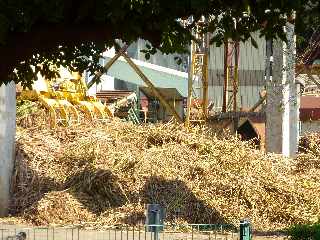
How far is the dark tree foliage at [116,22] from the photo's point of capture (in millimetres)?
6484

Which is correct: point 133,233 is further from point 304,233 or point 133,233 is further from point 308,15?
point 308,15

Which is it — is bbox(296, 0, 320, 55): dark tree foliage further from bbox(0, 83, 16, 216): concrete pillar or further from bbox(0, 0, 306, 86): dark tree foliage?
bbox(0, 83, 16, 216): concrete pillar

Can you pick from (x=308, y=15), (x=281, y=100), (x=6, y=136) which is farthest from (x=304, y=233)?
(x=281, y=100)

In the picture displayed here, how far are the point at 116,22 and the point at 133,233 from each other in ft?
18.9

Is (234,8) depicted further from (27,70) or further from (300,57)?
(300,57)

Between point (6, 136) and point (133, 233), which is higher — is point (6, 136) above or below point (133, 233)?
above

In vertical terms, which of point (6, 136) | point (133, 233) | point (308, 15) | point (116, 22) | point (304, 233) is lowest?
point (133, 233)

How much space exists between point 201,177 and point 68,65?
833 cm

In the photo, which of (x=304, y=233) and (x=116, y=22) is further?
(x=304, y=233)

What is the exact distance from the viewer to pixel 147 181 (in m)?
15.9

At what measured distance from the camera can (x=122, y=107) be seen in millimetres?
25688

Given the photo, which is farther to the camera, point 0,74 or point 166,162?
point 166,162

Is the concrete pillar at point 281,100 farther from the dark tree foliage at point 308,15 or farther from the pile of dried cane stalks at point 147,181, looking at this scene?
the dark tree foliage at point 308,15

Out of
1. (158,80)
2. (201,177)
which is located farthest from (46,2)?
(158,80)
